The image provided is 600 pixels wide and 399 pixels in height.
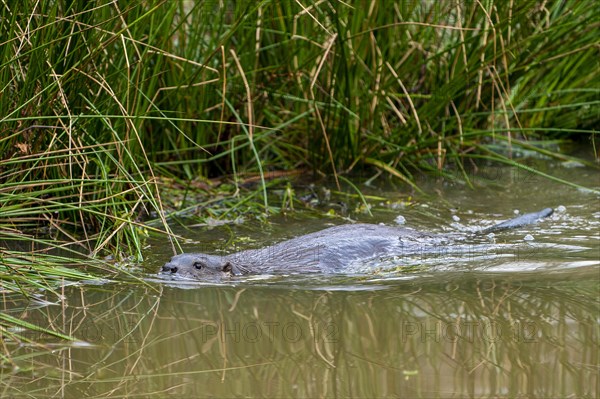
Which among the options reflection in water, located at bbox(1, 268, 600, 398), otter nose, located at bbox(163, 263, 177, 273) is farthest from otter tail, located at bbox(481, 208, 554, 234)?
otter nose, located at bbox(163, 263, 177, 273)

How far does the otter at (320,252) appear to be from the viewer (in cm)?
540

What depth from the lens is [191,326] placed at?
14.5 ft

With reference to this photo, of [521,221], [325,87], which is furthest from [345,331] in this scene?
[325,87]

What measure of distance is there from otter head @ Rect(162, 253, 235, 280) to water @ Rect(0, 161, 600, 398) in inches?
3.5

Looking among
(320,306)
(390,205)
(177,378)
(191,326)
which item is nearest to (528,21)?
(390,205)

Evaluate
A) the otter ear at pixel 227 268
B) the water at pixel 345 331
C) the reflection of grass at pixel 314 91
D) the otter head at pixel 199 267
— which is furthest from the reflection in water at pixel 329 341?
the reflection of grass at pixel 314 91

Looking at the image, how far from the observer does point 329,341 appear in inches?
163

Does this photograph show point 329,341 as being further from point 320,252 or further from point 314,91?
point 314,91

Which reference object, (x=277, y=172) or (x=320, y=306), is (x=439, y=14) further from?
(x=320, y=306)

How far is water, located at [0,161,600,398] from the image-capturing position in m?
3.60

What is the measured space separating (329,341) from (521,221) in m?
2.42

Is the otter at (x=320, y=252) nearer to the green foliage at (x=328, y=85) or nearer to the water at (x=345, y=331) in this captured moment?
the water at (x=345, y=331)

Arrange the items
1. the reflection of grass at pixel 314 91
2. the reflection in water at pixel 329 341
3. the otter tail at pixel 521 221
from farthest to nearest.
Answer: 1. the otter tail at pixel 521 221
2. the reflection of grass at pixel 314 91
3. the reflection in water at pixel 329 341

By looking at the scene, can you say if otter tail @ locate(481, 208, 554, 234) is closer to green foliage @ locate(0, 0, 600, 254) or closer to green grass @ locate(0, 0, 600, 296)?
green grass @ locate(0, 0, 600, 296)
